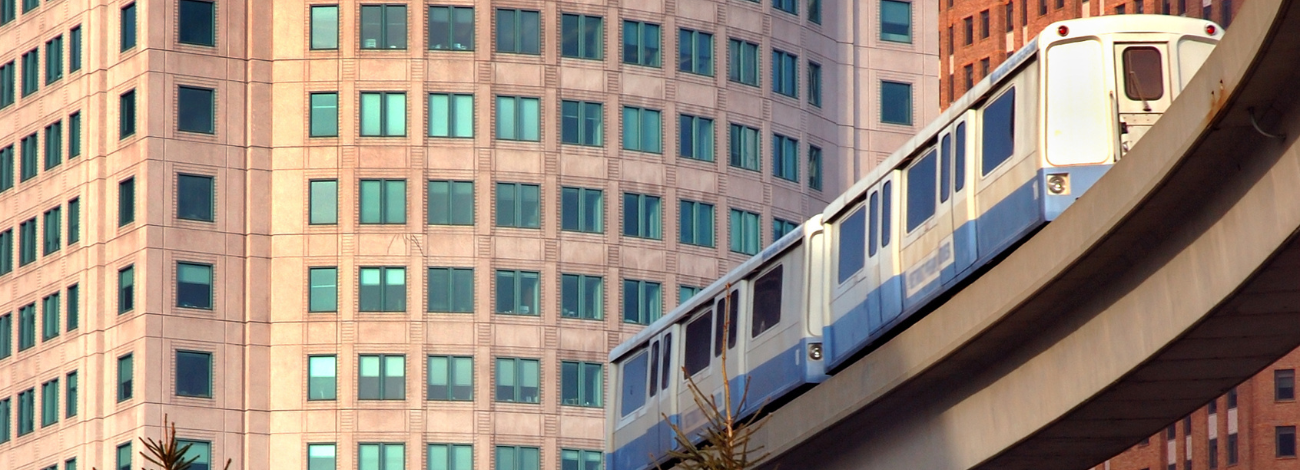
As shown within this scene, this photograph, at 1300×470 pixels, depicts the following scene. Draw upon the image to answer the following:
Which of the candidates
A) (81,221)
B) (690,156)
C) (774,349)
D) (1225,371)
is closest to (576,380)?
(690,156)

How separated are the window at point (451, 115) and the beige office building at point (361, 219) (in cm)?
9

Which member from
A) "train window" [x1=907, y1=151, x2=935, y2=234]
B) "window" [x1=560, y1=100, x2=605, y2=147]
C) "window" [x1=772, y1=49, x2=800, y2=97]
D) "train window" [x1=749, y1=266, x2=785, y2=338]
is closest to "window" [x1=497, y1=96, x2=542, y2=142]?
"window" [x1=560, y1=100, x2=605, y2=147]

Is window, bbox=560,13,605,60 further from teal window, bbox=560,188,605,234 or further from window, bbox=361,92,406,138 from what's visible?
window, bbox=361,92,406,138

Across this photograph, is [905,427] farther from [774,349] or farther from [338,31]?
[338,31]

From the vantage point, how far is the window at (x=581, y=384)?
270 feet

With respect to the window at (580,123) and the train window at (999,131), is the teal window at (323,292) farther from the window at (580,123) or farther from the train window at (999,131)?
the train window at (999,131)

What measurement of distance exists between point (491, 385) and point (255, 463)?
25.8 feet

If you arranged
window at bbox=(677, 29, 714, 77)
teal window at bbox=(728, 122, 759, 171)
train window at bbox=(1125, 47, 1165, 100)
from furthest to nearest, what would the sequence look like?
teal window at bbox=(728, 122, 759, 171)
window at bbox=(677, 29, 714, 77)
train window at bbox=(1125, 47, 1165, 100)

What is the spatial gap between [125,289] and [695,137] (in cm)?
1943

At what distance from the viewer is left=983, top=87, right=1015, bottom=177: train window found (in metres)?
29.3

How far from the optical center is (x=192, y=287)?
81250mm

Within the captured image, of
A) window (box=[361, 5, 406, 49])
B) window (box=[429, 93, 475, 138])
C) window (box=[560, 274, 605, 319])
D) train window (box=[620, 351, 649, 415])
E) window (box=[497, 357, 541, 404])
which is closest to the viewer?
train window (box=[620, 351, 649, 415])

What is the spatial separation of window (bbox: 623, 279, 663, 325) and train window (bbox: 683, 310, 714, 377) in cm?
4540

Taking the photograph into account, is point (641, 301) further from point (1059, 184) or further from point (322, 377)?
point (1059, 184)
